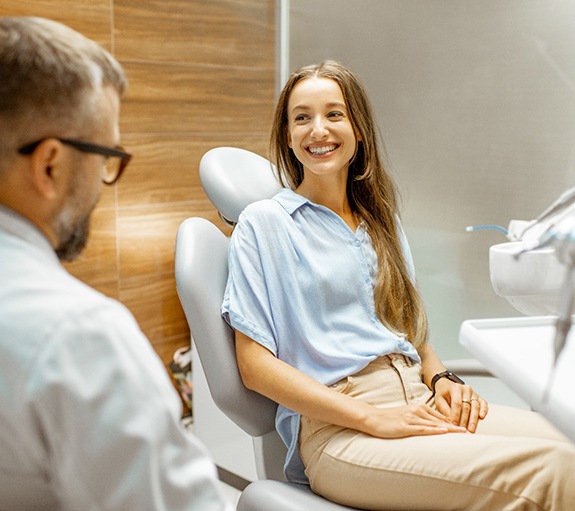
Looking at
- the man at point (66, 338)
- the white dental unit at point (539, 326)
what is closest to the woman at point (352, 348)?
the white dental unit at point (539, 326)

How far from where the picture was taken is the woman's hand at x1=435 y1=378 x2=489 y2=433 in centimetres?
149

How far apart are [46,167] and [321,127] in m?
0.89

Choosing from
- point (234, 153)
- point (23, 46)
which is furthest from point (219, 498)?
point (234, 153)

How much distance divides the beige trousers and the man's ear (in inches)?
30.6

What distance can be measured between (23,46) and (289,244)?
820 millimetres

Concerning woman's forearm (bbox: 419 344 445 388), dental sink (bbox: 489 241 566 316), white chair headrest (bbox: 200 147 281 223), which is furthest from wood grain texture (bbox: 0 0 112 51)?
dental sink (bbox: 489 241 566 316)

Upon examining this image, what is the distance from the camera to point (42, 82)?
803 mm

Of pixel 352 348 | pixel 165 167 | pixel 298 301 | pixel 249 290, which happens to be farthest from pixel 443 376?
pixel 165 167

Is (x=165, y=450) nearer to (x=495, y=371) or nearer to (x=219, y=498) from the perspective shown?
(x=219, y=498)

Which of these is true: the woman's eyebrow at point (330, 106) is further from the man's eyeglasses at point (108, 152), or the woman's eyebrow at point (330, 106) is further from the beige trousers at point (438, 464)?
the man's eyeglasses at point (108, 152)

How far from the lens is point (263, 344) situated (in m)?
1.44

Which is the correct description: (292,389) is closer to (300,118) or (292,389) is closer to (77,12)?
(300,118)

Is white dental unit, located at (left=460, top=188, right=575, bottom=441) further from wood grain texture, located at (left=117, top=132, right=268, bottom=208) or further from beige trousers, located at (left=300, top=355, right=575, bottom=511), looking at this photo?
wood grain texture, located at (left=117, top=132, right=268, bottom=208)

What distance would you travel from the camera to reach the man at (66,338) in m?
0.73
